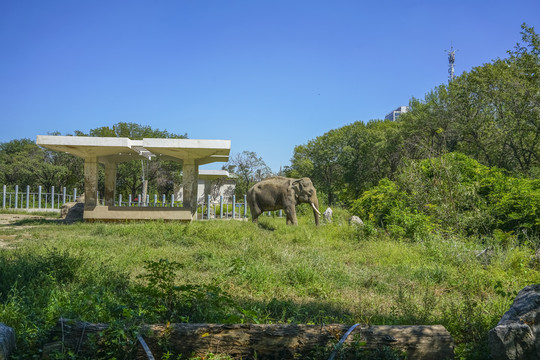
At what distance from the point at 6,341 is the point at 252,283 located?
3.59 m

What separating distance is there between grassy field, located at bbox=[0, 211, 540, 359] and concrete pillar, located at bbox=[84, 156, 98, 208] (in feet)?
18.7

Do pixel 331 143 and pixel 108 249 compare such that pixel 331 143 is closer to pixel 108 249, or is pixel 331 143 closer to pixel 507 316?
pixel 108 249

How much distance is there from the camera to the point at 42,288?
577 cm

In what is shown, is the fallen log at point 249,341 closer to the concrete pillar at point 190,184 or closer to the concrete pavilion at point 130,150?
the concrete pavilion at point 130,150

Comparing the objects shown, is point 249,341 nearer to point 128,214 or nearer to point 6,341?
point 6,341

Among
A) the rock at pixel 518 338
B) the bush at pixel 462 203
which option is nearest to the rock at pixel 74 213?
the bush at pixel 462 203


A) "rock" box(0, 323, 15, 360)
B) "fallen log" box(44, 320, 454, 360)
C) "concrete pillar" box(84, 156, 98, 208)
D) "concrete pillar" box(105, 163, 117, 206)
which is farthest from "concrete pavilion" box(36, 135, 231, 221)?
"fallen log" box(44, 320, 454, 360)

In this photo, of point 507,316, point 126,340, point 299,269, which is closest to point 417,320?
point 507,316

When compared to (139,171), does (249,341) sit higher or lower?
lower

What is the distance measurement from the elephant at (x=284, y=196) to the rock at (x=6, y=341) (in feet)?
44.3

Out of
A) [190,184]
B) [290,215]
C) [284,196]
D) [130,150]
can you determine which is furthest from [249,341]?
[130,150]

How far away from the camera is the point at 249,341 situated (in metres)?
3.88

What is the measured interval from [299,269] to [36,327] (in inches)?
163

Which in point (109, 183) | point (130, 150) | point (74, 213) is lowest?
point (74, 213)
